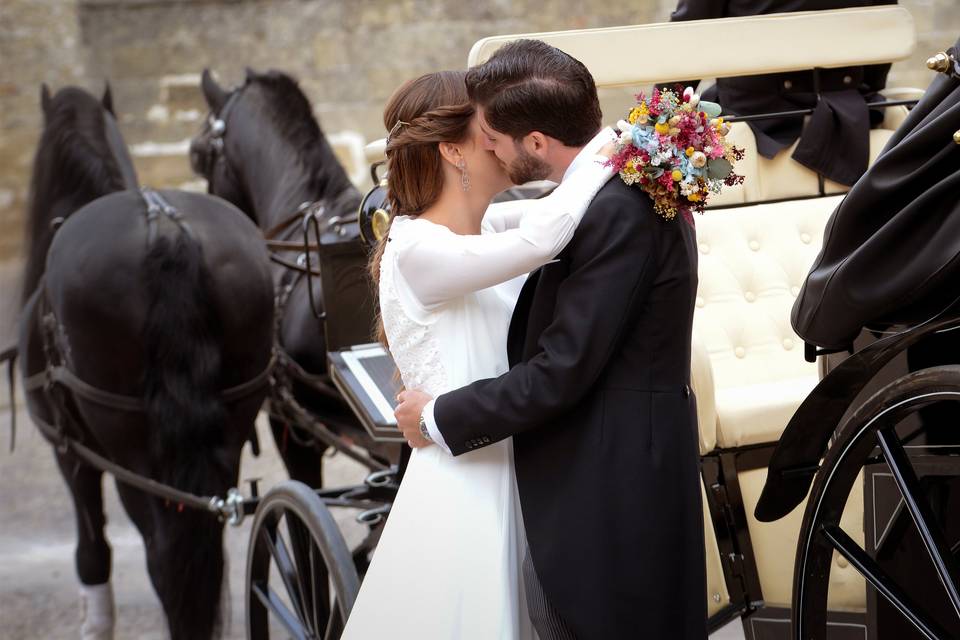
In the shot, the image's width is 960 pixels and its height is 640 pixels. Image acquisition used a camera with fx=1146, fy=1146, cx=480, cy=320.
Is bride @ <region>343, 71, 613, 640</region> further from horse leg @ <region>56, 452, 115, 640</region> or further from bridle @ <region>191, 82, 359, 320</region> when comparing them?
horse leg @ <region>56, 452, 115, 640</region>

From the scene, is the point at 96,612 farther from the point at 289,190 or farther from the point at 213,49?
the point at 213,49

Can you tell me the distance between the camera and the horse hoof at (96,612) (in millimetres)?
3977

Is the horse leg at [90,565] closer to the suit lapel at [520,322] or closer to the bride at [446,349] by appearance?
the bride at [446,349]

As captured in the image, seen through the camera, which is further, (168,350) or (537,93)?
(168,350)

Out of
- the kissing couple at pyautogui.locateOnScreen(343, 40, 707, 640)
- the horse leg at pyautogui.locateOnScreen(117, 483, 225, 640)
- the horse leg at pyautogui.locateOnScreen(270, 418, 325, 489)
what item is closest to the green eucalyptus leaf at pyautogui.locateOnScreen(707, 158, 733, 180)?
the kissing couple at pyautogui.locateOnScreen(343, 40, 707, 640)

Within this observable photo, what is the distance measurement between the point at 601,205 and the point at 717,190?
18 centimetres

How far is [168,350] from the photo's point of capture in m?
3.39

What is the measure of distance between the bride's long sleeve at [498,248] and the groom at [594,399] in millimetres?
29

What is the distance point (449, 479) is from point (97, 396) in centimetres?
190

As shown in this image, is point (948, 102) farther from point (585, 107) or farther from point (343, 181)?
point (343, 181)

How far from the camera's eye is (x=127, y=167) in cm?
416

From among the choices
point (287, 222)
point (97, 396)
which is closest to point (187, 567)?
point (97, 396)

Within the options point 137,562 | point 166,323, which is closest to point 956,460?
point 166,323

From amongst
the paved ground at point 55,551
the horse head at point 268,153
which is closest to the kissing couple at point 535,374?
the paved ground at point 55,551
